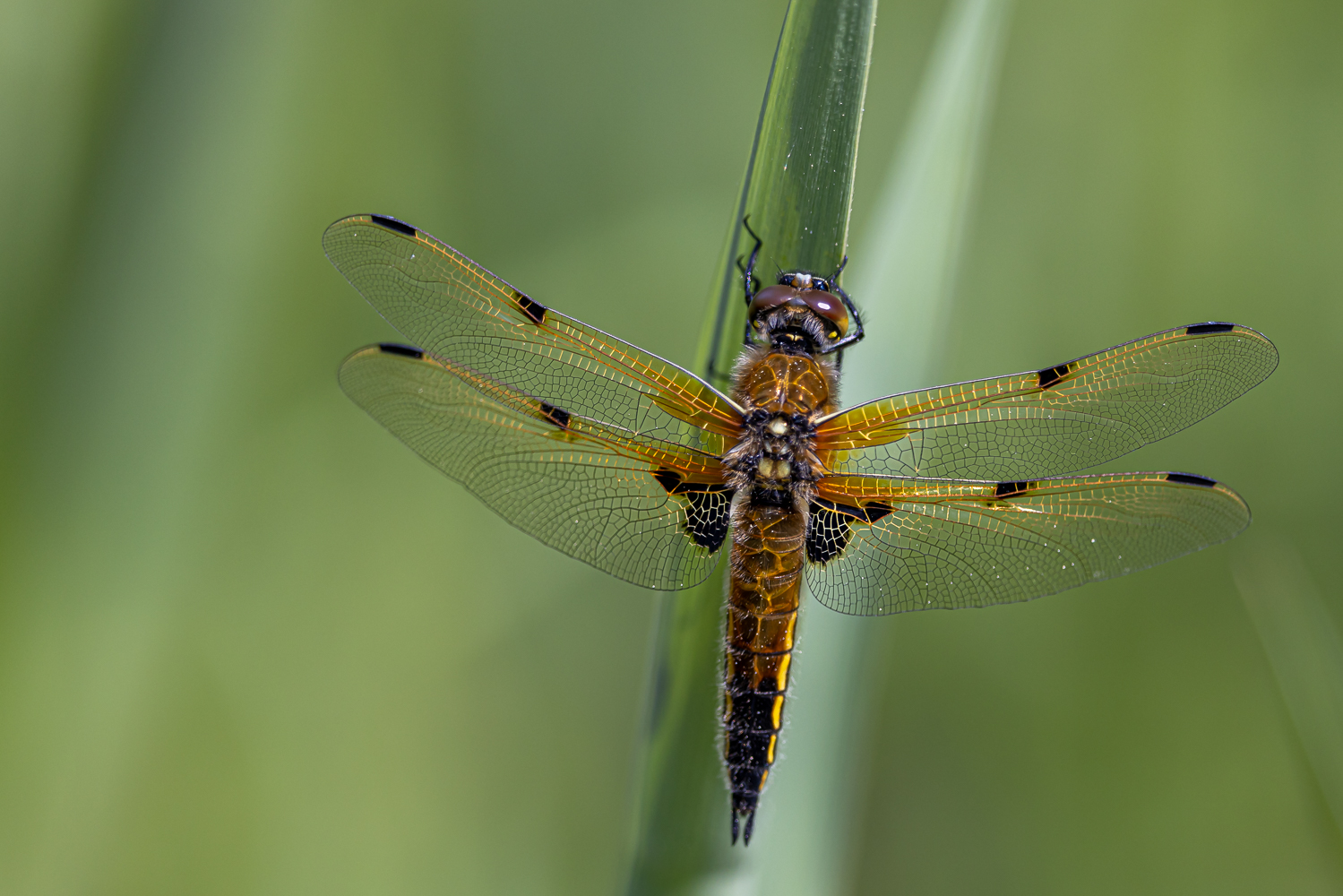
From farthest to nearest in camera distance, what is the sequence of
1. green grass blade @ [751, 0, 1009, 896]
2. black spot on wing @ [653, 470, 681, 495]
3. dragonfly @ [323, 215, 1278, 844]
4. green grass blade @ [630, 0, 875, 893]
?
black spot on wing @ [653, 470, 681, 495], dragonfly @ [323, 215, 1278, 844], green grass blade @ [751, 0, 1009, 896], green grass blade @ [630, 0, 875, 893]

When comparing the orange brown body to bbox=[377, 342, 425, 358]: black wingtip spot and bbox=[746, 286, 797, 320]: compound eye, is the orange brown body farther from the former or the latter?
bbox=[377, 342, 425, 358]: black wingtip spot

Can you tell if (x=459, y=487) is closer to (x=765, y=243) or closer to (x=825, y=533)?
(x=825, y=533)

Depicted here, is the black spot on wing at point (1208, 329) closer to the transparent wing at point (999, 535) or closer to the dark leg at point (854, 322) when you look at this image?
the transparent wing at point (999, 535)

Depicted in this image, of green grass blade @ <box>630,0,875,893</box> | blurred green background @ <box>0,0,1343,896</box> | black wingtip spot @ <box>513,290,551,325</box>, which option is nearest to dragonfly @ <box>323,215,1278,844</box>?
black wingtip spot @ <box>513,290,551,325</box>

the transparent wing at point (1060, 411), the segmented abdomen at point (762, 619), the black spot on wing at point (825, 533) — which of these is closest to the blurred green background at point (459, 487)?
the segmented abdomen at point (762, 619)

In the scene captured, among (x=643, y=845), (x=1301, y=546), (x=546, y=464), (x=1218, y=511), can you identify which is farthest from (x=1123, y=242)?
(x=643, y=845)

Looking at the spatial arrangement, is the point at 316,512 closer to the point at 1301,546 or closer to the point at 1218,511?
the point at 1218,511
